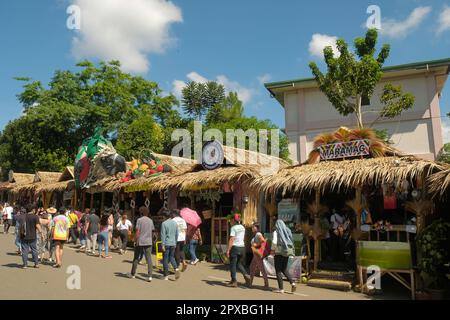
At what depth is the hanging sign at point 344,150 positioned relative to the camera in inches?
405

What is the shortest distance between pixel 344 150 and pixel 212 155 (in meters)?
4.71

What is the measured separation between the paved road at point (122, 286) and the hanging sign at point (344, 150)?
3.69 m

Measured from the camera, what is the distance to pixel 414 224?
8.77 metres

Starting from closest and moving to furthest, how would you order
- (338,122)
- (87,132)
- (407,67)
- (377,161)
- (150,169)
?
(377,161) < (150,169) < (407,67) < (338,122) < (87,132)

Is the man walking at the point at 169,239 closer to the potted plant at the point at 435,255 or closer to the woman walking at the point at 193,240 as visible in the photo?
the woman walking at the point at 193,240

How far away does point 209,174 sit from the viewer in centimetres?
1259

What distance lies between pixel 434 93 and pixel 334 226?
54.5ft

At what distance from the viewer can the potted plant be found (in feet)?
24.6

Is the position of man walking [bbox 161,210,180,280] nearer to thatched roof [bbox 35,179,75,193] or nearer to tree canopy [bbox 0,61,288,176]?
thatched roof [bbox 35,179,75,193]

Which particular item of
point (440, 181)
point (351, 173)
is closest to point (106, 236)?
point (351, 173)

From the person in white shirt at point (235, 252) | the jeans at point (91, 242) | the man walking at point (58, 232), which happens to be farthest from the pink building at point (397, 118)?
the man walking at point (58, 232)

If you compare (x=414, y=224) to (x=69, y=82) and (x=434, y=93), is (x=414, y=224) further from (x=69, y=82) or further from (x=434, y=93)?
(x=69, y=82)

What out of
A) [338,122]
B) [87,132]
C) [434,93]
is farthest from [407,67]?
[87,132]

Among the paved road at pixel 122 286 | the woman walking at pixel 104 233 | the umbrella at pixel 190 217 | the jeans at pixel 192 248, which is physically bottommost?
the paved road at pixel 122 286
